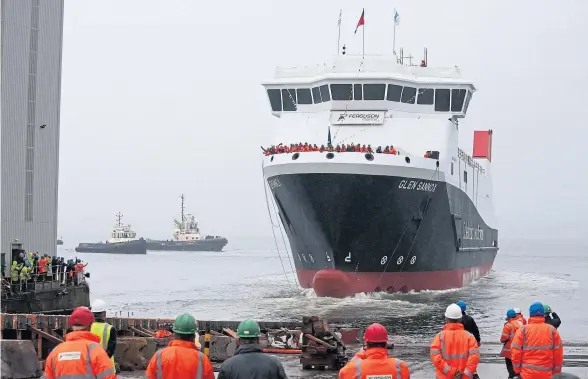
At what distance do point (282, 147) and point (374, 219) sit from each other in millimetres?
4547

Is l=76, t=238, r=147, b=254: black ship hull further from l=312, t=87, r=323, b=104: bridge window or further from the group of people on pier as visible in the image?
the group of people on pier

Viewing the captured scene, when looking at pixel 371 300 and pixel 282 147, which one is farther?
pixel 282 147

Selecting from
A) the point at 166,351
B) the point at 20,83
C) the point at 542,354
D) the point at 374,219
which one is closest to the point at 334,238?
the point at 374,219

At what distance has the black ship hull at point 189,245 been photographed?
5910 inches

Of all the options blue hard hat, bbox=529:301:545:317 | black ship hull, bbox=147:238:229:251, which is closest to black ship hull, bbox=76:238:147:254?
black ship hull, bbox=147:238:229:251

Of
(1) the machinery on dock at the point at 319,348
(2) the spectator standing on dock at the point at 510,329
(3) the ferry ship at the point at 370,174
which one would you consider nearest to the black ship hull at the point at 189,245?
(3) the ferry ship at the point at 370,174

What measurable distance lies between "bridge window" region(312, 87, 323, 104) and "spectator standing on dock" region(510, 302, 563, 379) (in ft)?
79.8

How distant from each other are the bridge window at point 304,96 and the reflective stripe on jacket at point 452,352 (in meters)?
25.3

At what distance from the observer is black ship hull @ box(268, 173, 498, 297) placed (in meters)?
28.7

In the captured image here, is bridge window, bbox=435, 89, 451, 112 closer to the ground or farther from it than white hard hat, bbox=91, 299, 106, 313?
farther from it

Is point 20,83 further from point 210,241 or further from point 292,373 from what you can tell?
point 210,241

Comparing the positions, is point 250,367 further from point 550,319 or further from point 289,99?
point 289,99

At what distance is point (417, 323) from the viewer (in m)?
24.3

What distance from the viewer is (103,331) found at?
862 cm
